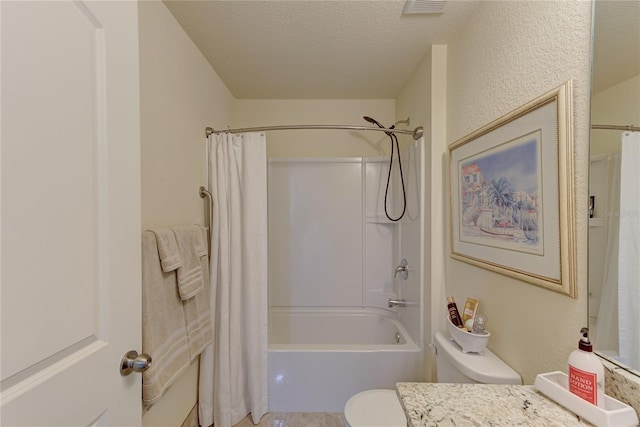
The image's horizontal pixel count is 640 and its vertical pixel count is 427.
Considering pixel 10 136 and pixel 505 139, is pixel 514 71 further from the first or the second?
pixel 10 136

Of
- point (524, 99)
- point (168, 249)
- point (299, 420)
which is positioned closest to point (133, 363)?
point (168, 249)

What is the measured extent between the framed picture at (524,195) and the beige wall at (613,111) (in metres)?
0.07

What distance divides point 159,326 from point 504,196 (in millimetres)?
1530

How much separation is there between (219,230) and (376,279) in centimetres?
145

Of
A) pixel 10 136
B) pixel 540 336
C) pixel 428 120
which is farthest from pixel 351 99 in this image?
→ pixel 10 136

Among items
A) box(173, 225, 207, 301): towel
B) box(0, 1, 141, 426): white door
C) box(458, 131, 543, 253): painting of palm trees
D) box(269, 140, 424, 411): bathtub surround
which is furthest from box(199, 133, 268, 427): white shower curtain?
box(458, 131, 543, 253): painting of palm trees

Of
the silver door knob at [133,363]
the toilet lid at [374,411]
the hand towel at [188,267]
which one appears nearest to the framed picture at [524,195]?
the toilet lid at [374,411]

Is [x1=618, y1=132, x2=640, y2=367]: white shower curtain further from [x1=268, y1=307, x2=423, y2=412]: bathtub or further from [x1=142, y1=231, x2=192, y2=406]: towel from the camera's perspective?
[x1=142, y1=231, x2=192, y2=406]: towel

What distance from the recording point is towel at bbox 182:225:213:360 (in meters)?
1.44

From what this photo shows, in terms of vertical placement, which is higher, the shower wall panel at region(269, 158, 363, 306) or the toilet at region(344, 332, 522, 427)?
the shower wall panel at region(269, 158, 363, 306)

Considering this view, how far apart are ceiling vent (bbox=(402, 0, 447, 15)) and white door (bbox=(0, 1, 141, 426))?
120 centimetres

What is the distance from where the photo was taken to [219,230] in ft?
5.90

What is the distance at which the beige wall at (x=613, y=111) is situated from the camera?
72 cm

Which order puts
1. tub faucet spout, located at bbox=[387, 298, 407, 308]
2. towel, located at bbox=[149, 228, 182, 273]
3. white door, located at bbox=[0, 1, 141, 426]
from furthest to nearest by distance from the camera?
tub faucet spout, located at bbox=[387, 298, 407, 308] < towel, located at bbox=[149, 228, 182, 273] < white door, located at bbox=[0, 1, 141, 426]
